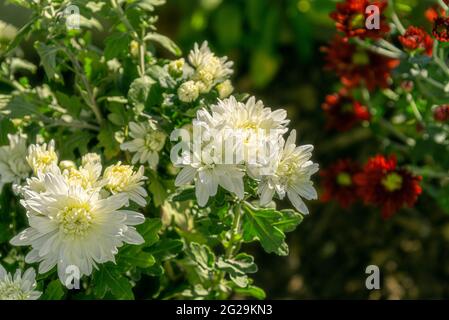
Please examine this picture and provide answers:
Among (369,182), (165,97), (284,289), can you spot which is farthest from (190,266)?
(284,289)

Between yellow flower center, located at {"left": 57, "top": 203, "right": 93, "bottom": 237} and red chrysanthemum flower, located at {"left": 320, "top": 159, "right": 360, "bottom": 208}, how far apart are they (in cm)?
89

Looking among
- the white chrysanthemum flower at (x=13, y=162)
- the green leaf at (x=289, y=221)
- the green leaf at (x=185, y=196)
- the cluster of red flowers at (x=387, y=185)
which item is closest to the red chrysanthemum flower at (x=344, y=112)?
the cluster of red flowers at (x=387, y=185)

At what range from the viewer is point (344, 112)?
6.60 ft

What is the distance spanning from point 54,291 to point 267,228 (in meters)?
0.40

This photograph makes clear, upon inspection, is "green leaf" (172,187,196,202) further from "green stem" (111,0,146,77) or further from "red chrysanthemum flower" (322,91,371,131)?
"red chrysanthemum flower" (322,91,371,131)

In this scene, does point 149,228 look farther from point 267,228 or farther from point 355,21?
point 355,21

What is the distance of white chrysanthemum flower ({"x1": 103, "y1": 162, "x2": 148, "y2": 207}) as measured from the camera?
4.04 ft

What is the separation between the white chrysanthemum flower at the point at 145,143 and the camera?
137cm

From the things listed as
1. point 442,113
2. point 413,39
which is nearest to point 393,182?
point 442,113

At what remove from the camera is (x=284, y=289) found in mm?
2441

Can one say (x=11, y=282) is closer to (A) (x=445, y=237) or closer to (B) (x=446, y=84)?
(B) (x=446, y=84)

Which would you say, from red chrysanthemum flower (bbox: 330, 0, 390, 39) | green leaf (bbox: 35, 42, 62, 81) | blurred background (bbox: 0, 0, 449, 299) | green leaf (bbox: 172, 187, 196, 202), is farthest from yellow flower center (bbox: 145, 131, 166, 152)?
blurred background (bbox: 0, 0, 449, 299)

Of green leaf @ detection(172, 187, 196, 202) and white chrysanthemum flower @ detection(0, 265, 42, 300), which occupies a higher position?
green leaf @ detection(172, 187, 196, 202)
